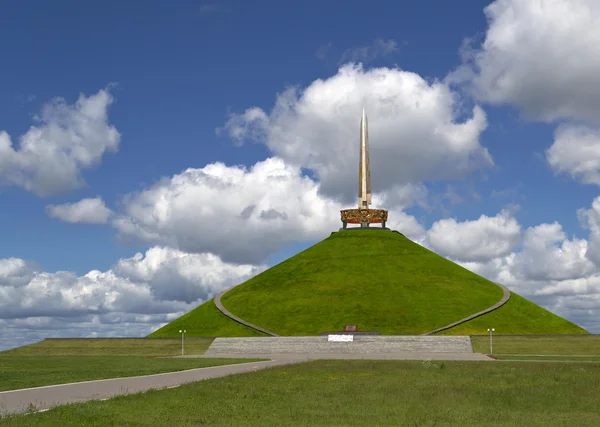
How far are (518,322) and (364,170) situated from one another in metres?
40.5

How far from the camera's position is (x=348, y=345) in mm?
77125

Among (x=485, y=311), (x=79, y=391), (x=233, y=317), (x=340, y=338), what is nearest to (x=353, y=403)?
(x=79, y=391)

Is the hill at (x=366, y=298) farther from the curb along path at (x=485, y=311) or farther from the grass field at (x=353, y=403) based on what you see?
the grass field at (x=353, y=403)

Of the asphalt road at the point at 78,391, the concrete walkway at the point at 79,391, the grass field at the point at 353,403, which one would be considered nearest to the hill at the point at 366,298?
the grass field at the point at 353,403

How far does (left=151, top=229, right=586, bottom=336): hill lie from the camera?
94.0 m

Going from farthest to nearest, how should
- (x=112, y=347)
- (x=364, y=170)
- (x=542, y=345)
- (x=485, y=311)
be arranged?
1. (x=364, y=170)
2. (x=485, y=311)
3. (x=112, y=347)
4. (x=542, y=345)

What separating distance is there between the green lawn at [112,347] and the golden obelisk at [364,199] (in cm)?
4782

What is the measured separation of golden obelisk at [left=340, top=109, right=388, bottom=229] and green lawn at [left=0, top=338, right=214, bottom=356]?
47.8 m

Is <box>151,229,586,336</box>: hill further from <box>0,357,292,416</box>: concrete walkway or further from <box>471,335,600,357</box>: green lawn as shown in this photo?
<box>0,357,292,416</box>: concrete walkway

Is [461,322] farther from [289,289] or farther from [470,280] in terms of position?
[289,289]

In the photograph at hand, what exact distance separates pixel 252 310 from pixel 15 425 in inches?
3322

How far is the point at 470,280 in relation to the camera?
11112cm

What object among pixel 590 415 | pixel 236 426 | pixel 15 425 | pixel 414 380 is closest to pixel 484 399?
pixel 590 415

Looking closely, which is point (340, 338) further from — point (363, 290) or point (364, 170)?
point (364, 170)
